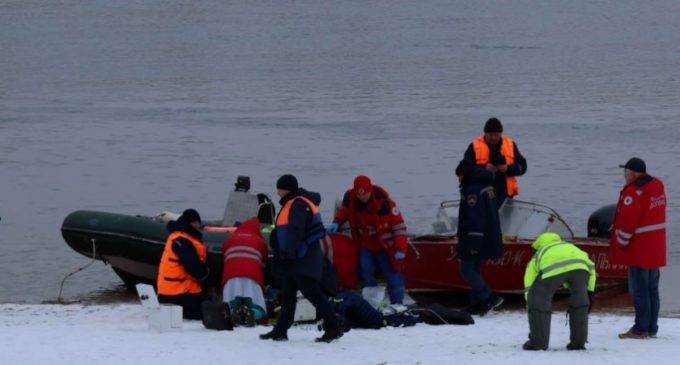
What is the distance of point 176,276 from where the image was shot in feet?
34.6

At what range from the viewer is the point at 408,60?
4950 centimetres

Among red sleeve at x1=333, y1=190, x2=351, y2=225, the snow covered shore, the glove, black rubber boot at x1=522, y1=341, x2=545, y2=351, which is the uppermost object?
red sleeve at x1=333, y1=190, x2=351, y2=225

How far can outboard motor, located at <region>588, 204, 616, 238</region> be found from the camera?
14.3 m

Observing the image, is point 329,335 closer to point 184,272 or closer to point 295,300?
point 295,300

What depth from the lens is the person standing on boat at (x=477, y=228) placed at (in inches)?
444

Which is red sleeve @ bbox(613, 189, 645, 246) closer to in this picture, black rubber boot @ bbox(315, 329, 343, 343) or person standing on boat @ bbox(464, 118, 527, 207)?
black rubber boot @ bbox(315, 329, 343, 343)

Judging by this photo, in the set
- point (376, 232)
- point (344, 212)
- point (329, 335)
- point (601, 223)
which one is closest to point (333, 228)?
point (344, 212)

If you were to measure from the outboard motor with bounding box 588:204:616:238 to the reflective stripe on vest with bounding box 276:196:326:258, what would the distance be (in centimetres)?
576

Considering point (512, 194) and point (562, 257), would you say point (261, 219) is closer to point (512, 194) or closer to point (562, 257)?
point (512, 194)

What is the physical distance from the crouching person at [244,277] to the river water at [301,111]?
11.4 ft

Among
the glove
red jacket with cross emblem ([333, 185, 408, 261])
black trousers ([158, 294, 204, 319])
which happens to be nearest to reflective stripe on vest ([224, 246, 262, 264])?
black trousers ([158, 294, 204, 319])

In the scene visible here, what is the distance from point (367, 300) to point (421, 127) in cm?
1952

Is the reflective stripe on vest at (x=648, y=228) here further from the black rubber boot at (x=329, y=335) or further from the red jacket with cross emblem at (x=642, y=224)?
the black rubber boot at (x=329, y=335)

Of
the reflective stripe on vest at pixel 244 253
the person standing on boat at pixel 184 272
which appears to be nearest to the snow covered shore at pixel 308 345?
the person standing on boat at pixel 184 272
